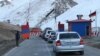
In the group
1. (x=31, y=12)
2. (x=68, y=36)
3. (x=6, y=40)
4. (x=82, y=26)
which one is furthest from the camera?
(x=31, y=12)

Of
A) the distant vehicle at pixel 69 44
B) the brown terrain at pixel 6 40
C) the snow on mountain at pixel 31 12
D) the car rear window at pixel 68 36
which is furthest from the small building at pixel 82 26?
the snow on mountain at pixel 31 12

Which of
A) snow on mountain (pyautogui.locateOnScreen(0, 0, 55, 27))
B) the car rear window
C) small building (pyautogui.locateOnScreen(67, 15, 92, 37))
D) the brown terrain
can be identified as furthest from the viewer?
snow on mountain (pyautogui.locateOnScreen(0, 0, 55, 27))

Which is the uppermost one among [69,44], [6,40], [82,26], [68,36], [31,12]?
[31,12]

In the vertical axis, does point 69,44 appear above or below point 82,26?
below

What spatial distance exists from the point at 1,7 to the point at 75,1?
44.8 m

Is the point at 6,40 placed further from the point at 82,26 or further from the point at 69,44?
the point at 69,44

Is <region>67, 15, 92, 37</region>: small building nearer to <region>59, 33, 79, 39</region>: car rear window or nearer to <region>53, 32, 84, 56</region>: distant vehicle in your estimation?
<region>59, 33, 79, 39</region>: car rear window

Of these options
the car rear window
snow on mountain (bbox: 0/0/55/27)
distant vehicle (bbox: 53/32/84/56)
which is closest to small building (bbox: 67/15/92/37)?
the car rear window

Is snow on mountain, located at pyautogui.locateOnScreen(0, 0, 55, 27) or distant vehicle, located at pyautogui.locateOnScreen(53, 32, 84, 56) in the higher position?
snow on mountain, located at pyautogui.locateOnScreen(0, 0, 55, 27)

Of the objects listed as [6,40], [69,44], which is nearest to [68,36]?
[69,44]

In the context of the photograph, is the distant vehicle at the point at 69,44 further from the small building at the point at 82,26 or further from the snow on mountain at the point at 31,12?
the snow on mountain at the point at 31,12

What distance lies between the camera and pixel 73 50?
92.3ft

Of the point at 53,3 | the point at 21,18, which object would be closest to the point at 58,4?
the point at 53,3

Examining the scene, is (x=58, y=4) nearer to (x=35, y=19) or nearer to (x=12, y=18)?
(x=35, y=19)
